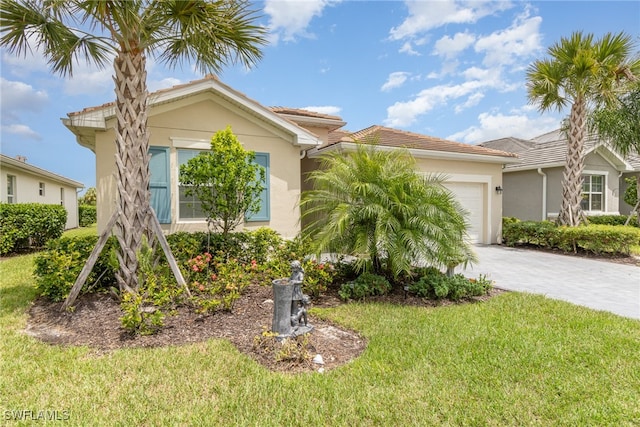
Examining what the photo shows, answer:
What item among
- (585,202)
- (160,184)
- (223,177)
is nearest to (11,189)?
(160,184)

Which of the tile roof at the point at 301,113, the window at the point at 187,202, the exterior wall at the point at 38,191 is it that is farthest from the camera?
the exterior wall at the point at 38,191

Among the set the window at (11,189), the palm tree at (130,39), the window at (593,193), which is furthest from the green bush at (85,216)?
the window at (593,193)

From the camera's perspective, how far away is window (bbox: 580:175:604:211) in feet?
55.0

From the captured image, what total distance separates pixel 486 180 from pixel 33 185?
22045 millimetres

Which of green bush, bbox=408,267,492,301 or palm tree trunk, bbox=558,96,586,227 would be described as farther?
palm tree trunk, bbox=558,96,586,227

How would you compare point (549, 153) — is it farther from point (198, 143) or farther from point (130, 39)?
point (130, 39)

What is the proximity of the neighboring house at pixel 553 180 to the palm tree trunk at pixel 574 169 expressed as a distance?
3.63 meters

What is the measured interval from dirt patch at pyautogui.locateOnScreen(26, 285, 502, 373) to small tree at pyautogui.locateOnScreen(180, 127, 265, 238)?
251cm

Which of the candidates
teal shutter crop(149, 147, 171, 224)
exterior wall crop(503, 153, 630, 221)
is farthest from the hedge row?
teal shutter crop(149, 147, 171, 224)

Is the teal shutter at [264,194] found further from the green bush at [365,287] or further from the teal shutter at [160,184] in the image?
the green bush at [365,287]

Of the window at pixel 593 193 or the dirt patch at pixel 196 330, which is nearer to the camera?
the dirt patch at pixel 196 330

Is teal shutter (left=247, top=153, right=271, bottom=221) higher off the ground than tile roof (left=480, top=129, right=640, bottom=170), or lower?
lower

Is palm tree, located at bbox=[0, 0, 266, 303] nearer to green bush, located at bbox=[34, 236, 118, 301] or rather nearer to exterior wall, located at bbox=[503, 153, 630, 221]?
green bush, located at bbox=[34, 236, 118, 301]

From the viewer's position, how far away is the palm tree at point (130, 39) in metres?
5.16
